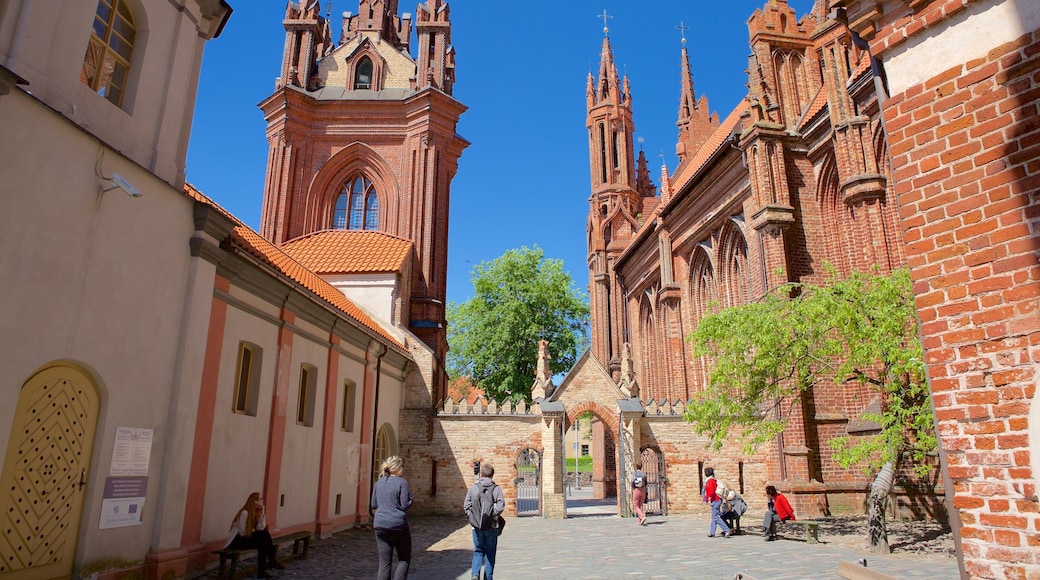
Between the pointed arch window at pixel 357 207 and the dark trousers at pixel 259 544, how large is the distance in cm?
2030

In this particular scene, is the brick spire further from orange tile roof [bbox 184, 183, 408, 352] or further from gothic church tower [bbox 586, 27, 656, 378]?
orange tile roof [bbox 184, 183, 408, 352]

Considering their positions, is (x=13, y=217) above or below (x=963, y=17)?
below

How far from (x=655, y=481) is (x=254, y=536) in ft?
49.2

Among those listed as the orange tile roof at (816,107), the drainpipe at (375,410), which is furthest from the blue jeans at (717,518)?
the orange tile roof at (816,107)

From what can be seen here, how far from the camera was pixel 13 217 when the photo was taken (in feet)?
19.0

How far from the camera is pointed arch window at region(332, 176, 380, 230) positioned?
28.3 metres

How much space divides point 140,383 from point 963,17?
8750 mm

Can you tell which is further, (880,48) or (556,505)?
(556,505)

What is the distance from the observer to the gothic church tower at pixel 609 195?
4125 centimetres

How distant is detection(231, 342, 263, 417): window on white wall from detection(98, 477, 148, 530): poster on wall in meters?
2.88

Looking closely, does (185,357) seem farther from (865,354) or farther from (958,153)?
(865,354)

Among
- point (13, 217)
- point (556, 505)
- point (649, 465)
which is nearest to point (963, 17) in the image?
point (13, 217)

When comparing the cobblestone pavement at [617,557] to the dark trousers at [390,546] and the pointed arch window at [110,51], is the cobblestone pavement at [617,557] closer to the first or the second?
the dark trousers at [390,546]

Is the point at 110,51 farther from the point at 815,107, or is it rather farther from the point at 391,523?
the point at 815,107
